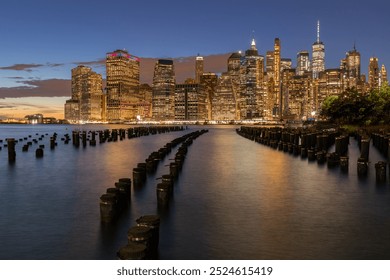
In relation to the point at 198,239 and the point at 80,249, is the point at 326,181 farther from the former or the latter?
the point at 80,249

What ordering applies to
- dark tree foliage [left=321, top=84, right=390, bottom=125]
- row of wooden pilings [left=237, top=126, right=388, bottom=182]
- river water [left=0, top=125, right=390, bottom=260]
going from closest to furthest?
river water [left=0, top=125, right=390, bottom=260] < row of wooden pilings [left=237, top=126, right=388, bottom=182] < dark tree foliage [left=321, top=84, right=390, bottom=125]

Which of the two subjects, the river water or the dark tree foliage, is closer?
the river water

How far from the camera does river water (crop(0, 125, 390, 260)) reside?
11.5m

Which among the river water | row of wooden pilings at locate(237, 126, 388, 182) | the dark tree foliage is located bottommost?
the river water

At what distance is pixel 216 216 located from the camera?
50.8ft

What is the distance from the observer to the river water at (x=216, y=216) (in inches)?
453

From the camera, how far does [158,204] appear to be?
1719cm

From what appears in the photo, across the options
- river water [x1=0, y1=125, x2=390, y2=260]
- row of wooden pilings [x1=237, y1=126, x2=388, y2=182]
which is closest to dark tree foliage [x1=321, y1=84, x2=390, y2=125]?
row of wooden pilings [x1=237, y1=126, x2=388, y2=182]

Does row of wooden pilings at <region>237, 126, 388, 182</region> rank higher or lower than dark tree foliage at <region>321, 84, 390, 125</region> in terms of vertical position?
lower

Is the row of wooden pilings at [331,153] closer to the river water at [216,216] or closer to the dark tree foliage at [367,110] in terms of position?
the river water at [216,216]

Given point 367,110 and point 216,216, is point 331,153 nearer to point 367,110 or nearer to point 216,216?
point 216,216

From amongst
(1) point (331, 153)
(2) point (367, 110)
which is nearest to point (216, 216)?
(1) point (331, 153)

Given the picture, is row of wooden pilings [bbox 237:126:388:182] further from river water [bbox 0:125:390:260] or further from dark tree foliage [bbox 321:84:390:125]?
dark tree foliage [bbox 321:84:390:125]
